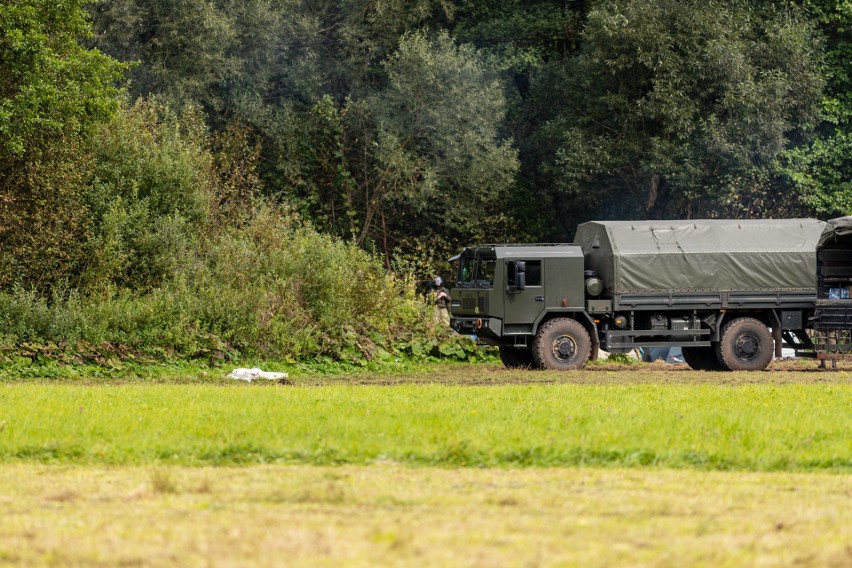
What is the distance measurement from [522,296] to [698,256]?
3.92 metres

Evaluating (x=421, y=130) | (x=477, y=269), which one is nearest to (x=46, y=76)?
(x=477, y=269)

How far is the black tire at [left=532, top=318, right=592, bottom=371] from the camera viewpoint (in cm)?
2495

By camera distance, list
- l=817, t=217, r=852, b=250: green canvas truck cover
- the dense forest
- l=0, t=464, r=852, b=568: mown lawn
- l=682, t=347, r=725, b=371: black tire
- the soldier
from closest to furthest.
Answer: l=0, t=464, r=852, b=568: mown lawn → l=817, t=217, r=852, b=250: green canvas truck cover → l=682, t=347, r=725, b=371: black tire → the dense forest → the soldier

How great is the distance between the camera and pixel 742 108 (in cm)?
3953

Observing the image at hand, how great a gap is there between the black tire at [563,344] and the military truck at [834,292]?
479 centimetres

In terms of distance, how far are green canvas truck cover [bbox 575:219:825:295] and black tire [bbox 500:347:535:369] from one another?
2199 millimetres

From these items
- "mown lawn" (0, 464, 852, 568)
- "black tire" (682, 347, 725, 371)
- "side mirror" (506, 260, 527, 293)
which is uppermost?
"side mirror" (506, 260, 527, 293)

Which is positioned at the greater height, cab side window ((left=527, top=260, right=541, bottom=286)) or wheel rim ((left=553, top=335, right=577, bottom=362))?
cab side window ((left=527, top=260, right=541, bottom=286))

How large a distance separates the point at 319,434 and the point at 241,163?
90.6 feet

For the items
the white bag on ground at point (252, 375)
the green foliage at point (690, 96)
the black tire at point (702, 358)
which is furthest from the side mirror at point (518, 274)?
the green foliage at point (690, 96)

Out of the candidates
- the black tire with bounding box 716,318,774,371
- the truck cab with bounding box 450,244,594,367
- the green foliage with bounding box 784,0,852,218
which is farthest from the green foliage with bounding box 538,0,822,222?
the truck cab with bounding box 450,244,594,367

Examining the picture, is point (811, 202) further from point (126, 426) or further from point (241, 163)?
point (126, 426)

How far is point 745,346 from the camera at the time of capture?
26.0 metres

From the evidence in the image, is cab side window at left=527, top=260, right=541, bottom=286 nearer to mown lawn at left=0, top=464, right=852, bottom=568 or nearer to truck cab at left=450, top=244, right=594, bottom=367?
truck cab at left=450, top=244, right=594, bottom=367
